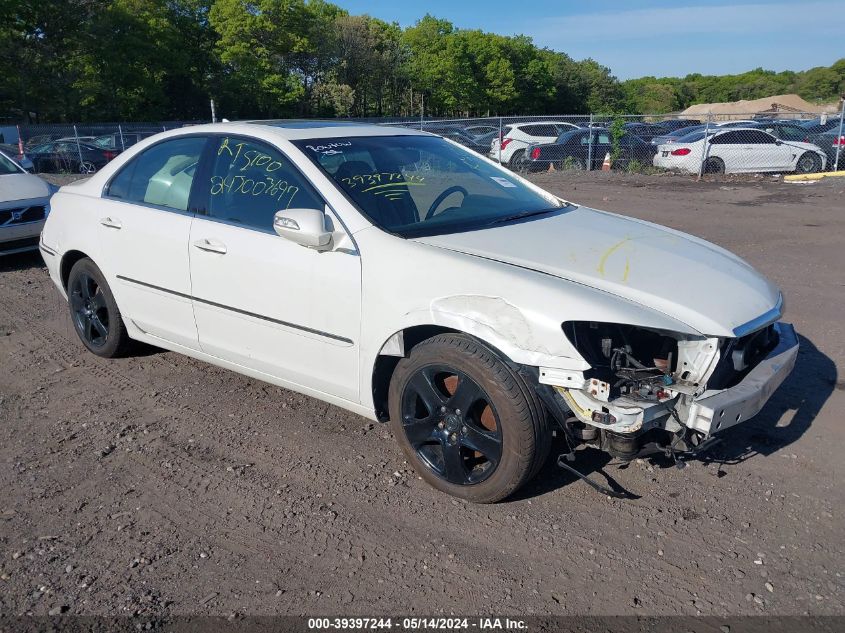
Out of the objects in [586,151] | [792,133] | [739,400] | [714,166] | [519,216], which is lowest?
[714,166]

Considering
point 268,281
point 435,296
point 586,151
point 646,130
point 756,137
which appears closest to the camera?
point 435,296

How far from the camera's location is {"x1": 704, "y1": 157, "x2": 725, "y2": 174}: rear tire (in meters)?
18.6

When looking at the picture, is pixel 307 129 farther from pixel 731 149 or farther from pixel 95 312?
pixel 731 149

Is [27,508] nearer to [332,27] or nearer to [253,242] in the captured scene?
[253,242]

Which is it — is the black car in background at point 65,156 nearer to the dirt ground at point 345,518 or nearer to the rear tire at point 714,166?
the rear tire at point 714,166

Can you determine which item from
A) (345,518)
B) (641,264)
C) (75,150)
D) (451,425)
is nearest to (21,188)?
(345,518)

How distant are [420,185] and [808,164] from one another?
1815 centimetres

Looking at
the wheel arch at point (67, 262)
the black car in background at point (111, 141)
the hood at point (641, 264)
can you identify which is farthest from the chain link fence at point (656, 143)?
the hood at point (641, 264)

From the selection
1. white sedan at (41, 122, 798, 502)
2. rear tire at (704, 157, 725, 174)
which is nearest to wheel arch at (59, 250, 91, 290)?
white sedan at (41, 122, 798, 502)

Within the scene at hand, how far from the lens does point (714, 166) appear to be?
18797mm

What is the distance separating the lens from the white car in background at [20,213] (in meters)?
8.27

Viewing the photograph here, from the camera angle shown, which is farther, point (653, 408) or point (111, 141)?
point (111, 141)

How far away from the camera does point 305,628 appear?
8.39ft

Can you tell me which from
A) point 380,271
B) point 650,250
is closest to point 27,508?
point 380,271
